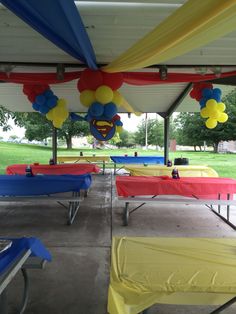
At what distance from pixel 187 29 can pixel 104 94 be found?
179 centimetres

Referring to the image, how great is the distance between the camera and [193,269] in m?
1.56

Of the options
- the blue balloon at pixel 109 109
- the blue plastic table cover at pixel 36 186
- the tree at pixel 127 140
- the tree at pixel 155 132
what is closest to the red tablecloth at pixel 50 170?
the blue plastic table cover at pixel 36 186

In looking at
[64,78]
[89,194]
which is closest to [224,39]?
[64,78]

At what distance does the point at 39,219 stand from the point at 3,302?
2828 mm

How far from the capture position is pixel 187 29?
79.8 inches

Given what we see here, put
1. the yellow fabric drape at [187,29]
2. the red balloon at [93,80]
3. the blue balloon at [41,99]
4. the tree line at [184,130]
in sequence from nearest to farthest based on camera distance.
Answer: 1. the yellow fabric drape at [187,29]
2. the red balloon at [93,80]
3. the blue balloon at [41,99]
4. the tree line at [184,130]

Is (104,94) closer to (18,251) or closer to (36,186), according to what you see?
(36,186)

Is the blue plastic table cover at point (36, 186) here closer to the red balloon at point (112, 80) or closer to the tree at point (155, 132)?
the red balloon at point (112, 80)

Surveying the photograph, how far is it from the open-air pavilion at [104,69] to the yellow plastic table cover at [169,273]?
24.8 inches

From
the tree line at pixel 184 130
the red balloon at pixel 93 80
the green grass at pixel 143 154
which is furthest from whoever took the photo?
the tree line at pixel 184 130

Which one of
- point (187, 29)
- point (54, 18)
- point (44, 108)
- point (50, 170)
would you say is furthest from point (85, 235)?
point (50, 170)

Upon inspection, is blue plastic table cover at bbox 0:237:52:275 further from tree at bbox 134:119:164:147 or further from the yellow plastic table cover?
tree at bbox 134:119:164:147

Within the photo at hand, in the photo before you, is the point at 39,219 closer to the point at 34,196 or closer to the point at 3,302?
the point at 34,196

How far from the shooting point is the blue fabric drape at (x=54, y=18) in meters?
1.96
